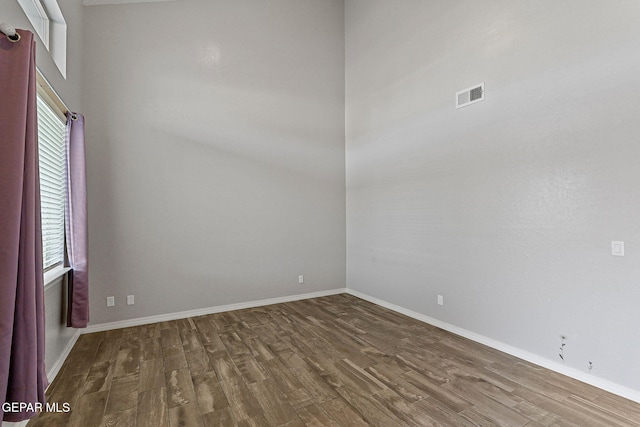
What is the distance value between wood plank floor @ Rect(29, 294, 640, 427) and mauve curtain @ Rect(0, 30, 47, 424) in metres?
0.71

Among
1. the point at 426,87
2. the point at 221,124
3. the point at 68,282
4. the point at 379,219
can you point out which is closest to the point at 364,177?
the point at 379,219

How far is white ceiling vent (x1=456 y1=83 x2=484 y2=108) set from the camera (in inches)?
131

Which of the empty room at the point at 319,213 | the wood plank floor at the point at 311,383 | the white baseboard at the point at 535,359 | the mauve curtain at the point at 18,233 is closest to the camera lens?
the mauve curtain at the point at 18,233

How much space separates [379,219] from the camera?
15.5 ft

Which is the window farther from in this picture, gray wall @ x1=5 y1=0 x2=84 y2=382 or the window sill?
the window sill

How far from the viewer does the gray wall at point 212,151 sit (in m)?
3.87

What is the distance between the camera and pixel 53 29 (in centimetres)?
301

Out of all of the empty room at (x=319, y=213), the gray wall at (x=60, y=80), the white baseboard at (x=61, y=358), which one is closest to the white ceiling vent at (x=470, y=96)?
the empty room at (x=319, y=213)

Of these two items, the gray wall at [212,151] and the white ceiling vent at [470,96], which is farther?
the gray wall at [212,151]

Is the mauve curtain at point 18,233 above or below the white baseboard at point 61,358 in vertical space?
above

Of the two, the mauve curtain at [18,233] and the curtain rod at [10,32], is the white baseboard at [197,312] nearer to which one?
the mauve curtain at [18,233]

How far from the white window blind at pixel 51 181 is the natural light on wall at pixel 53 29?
0.55 meters

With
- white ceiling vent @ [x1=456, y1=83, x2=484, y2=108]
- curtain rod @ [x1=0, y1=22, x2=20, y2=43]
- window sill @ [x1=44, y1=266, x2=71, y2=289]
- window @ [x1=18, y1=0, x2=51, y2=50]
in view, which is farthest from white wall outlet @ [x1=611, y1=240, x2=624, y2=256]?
A: window @ [x1=18, y1=0, x2=51, y2=50]

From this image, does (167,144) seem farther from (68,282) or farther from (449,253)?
(449,253)
